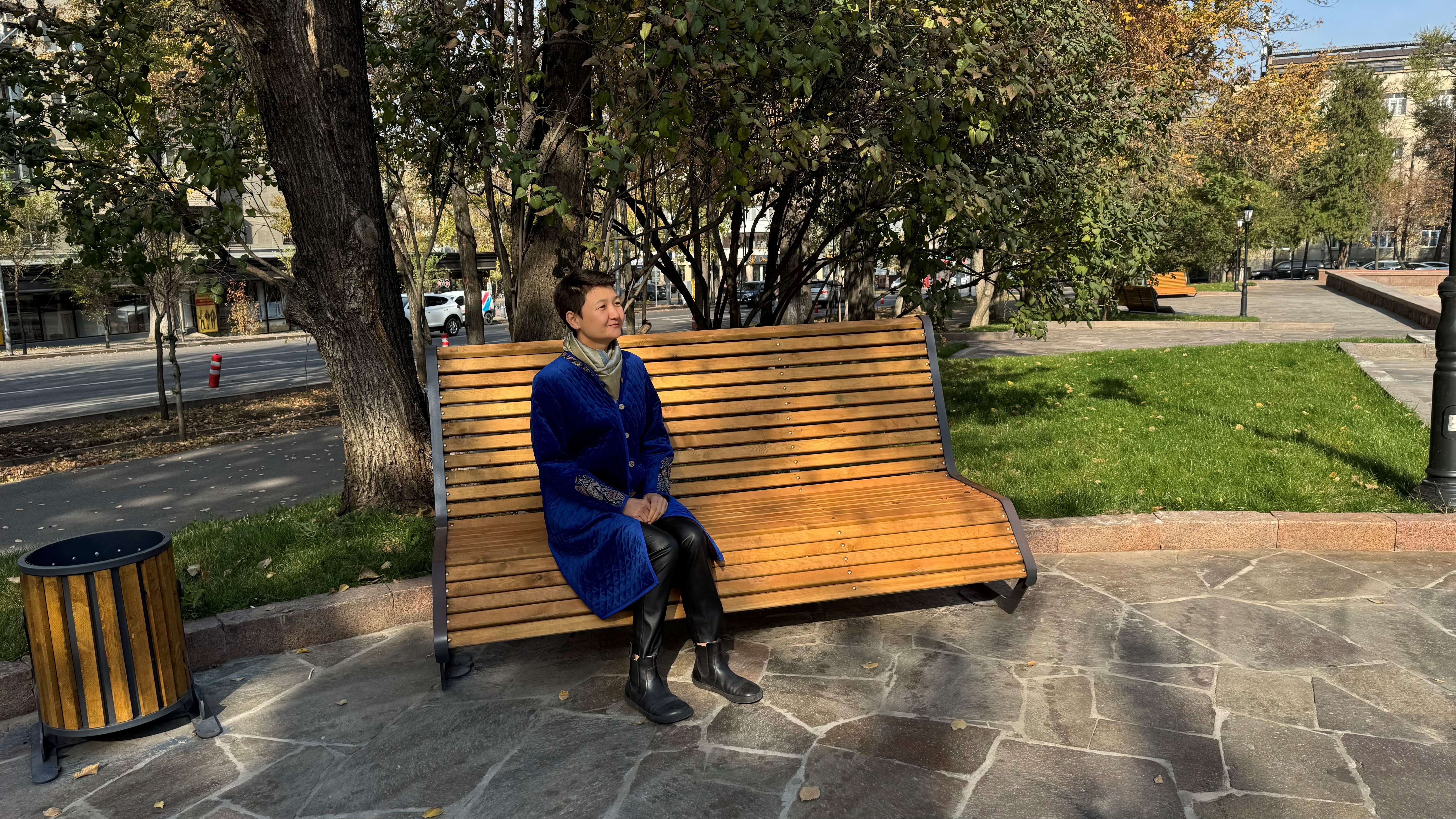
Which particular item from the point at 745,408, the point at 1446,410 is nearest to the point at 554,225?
the point at 745,408

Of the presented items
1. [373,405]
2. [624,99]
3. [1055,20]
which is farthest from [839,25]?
[373,405]

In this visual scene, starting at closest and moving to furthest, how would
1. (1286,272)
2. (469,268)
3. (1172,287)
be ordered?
(469,268) → (1172,287) → (1286,272)

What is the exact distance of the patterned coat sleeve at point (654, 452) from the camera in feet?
13.3

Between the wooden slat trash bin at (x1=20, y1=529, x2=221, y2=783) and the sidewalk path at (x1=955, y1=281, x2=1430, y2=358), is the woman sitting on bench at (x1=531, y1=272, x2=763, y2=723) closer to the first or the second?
the wooden slat trash bin at (x1=20, y1=529, x2=221, y2=783)

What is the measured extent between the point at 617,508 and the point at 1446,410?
478 centimetres

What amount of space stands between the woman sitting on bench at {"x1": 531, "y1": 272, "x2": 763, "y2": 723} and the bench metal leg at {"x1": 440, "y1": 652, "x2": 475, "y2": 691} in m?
0.67

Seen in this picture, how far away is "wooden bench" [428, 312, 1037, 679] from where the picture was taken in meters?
3.82

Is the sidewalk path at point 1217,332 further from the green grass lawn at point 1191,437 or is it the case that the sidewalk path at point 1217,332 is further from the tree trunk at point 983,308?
the green grass lawn at point 1191,437

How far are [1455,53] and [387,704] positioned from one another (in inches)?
1899

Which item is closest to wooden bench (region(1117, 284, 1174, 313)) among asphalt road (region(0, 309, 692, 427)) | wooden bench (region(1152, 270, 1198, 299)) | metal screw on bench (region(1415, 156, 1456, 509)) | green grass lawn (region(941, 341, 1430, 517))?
wooden bench (region(1152, 270, 1198, 299))

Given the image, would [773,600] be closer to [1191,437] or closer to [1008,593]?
[1008,593]

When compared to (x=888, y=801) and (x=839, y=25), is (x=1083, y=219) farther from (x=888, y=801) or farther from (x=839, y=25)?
(x=888, y=801)

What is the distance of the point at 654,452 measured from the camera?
13.6 ft

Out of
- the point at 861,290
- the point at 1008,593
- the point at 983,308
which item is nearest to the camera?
the point at 1008,593
